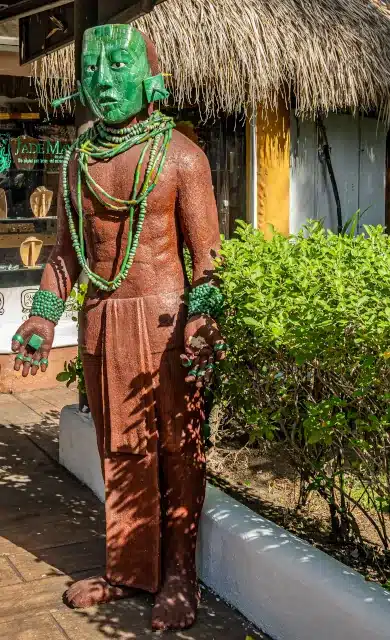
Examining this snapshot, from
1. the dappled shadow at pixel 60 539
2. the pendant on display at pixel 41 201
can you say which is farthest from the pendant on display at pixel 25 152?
the dappled shadow at pixel 60 539

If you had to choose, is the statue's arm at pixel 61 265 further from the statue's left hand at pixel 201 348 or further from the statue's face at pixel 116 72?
the statue's left hand at pixel 201 348

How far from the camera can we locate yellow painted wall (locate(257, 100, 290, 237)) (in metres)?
8.34

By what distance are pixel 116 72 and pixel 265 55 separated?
4214 mm

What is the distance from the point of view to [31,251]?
25.0 ft

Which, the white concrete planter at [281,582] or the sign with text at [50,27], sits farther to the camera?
the sign with text at [50,27]

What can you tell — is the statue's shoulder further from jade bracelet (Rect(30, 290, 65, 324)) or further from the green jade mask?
jade bracelet (Rect(30, 290, 65, 324))

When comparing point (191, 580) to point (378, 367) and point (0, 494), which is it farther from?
point (0, 494)

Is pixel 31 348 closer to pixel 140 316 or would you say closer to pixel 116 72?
pixel 140 316

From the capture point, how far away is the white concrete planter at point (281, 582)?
289cm

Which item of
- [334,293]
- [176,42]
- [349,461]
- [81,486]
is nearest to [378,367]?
[334,293]

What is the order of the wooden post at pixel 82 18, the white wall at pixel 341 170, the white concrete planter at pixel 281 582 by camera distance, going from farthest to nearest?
1. the white wall at pixel 341 170
2. the wooden post at pixel 82 18
3. the white concrete planter at pixel 281 582

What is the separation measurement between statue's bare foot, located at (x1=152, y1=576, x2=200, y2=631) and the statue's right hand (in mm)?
1002

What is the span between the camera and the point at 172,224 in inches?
137

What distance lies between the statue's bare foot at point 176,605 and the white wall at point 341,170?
18.4 ft
